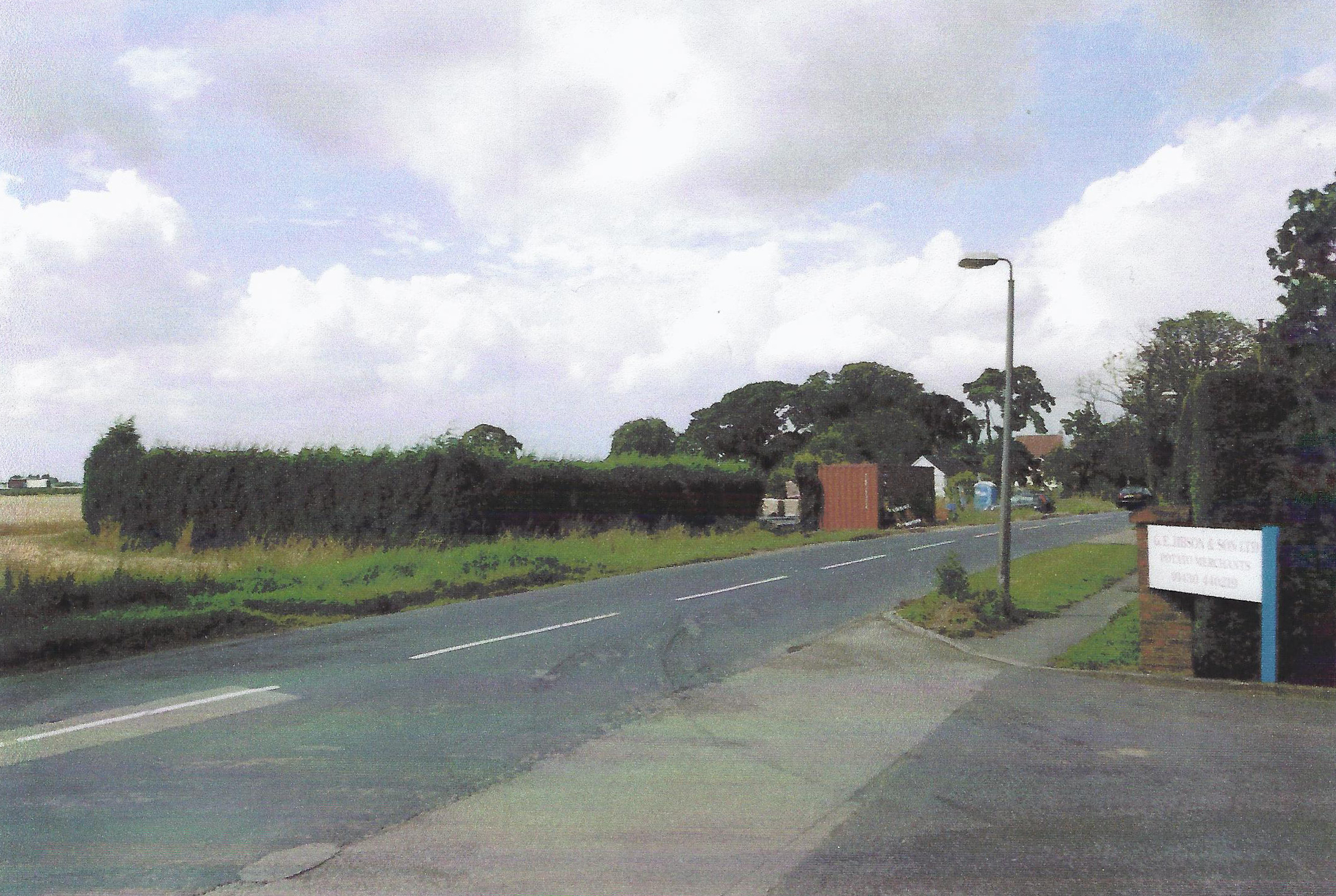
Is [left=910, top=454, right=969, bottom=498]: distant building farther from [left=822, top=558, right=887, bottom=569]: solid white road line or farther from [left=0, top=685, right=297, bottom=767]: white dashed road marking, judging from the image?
[left=0, top=685, right=297, bottom=767]: white dashed road marking

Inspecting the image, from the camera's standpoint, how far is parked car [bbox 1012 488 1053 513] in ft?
205

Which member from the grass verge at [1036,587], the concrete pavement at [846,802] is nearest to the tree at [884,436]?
the grass verge at [1036,587]

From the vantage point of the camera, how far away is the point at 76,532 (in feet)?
96.4

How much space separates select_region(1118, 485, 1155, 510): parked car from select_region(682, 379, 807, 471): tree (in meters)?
29.3

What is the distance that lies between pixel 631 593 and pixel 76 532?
68.1ft

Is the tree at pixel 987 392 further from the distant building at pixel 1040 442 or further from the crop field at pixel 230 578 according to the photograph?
the crop field at pixel 230 578

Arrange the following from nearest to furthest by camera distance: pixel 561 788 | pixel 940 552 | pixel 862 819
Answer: pixel 862 819
pixel 561 788
pixel 940 552

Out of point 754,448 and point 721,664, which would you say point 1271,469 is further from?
point 754,448

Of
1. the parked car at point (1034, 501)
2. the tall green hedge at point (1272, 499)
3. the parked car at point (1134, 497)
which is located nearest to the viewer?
the tall green hedge at point (1272, 499)

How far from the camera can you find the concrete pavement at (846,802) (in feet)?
15.4

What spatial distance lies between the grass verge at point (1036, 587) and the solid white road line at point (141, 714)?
8.60 m

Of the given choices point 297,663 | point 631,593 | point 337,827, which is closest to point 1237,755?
point 337,827

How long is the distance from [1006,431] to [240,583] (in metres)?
13.3

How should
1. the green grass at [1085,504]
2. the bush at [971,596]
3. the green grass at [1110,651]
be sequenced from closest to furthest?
the green grass at [1110,651] → the bush at [971,596] → the green grass at [1085,504]
